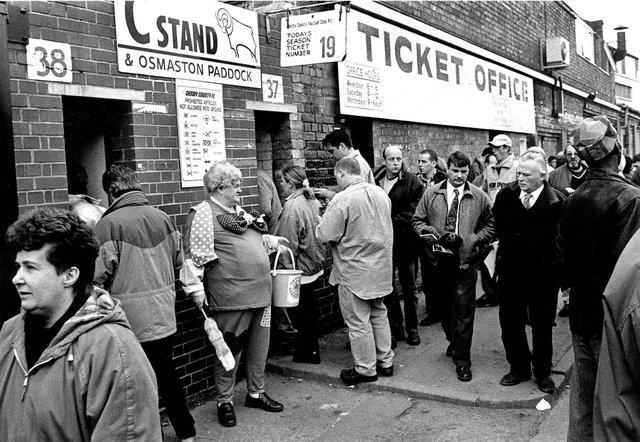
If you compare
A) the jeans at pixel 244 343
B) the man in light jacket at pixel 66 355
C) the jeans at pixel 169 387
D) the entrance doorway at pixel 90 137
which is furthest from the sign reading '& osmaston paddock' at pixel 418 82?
the man in light jacket at pixel 66 355

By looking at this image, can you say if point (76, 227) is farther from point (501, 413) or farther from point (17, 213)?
point (501, 413)

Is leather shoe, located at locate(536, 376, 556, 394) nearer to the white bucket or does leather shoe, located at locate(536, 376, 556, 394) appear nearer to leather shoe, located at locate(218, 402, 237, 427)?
the white bucket

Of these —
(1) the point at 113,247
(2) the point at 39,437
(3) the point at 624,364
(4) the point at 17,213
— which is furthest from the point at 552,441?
(4) the point at 17,213

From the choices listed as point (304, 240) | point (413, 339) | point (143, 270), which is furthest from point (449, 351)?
point (143, 270)

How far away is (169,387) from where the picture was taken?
4258 millimetres

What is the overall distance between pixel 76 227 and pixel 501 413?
3800 millimetres

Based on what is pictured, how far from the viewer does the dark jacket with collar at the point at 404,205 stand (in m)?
6.60

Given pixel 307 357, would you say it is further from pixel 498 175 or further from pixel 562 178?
pixel 562 178

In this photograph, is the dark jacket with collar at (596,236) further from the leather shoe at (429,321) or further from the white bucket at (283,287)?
the leather shoe at (429,321)

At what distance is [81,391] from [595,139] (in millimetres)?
3184

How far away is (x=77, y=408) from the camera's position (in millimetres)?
2037

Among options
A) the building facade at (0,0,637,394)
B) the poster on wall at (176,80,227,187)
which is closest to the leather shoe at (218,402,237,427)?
the building facade at (0,0,637,394)

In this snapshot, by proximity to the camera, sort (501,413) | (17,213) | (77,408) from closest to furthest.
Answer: (77,408)
(17,213)
(501,413)

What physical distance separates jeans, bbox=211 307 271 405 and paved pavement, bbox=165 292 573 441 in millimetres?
262
